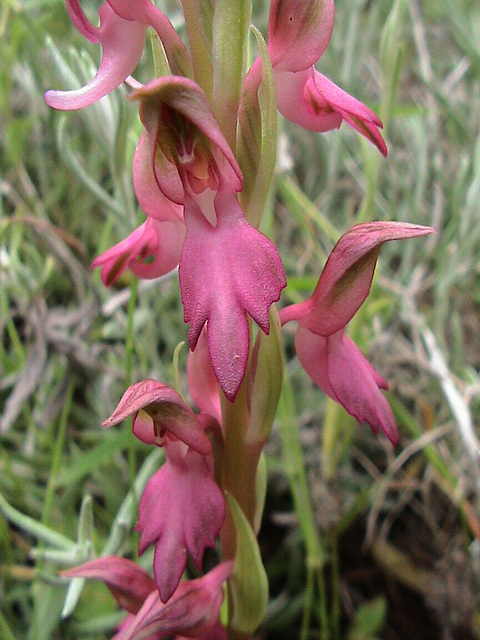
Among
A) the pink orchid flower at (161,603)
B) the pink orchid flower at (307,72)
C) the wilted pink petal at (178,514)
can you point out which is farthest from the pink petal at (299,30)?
the pink orchid flower at (161,603)

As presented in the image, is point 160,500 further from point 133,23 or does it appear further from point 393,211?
point 393,211

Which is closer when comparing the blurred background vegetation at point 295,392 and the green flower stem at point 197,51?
the green flower stem at point 197,51

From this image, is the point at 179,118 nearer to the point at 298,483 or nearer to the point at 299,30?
the point at 299,30

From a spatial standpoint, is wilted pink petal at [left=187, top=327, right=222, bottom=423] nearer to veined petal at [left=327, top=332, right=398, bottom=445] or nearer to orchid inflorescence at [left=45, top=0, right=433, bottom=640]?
orchid inflorescence at [left=45, top=0, right=433, bottom=640]

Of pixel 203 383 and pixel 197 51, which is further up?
pixel 197 51

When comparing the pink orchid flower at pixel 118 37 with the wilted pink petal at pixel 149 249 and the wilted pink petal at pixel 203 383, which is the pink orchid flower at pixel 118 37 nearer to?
the wilted pink petal at pixel 149 249

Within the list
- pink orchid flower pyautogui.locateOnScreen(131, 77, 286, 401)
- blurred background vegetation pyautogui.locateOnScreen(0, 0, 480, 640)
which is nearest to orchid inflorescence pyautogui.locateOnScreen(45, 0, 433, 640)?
pink orchid flower pyautogui.locateOnScreen(131, 77, 286, 401)

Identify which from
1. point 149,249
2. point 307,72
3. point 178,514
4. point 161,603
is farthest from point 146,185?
point 161,603
